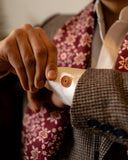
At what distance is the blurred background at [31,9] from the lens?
76cm

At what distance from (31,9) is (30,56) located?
25.9 inches

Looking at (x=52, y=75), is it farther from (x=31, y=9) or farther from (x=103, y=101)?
(x=31, y=9)

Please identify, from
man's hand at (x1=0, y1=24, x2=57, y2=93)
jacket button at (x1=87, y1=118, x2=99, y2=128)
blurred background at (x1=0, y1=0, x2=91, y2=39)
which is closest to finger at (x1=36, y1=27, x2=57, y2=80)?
man's hand at (x1=0, y1=24, x2=57, y2=93)

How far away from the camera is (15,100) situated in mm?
611

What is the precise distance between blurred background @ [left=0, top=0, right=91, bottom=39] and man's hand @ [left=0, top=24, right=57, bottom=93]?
0.49 m

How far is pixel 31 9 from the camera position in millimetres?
850

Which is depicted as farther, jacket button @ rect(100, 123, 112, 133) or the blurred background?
the blurred background

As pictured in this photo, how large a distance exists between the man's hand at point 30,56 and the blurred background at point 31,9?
0.49 meters

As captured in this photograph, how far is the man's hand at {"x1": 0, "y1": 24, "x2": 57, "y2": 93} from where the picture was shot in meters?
0.31

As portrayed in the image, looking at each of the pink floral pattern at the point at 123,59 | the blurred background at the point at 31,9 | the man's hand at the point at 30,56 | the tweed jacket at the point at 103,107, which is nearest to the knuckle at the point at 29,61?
the man's hand at the point at 30,56

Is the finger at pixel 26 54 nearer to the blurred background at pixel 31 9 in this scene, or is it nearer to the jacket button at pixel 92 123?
the jacket button at pixel 92 123

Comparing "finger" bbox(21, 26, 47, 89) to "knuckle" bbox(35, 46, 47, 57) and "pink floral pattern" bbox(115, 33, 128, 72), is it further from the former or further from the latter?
"pink floral pattern" bbox(115, 33, 128, 72)

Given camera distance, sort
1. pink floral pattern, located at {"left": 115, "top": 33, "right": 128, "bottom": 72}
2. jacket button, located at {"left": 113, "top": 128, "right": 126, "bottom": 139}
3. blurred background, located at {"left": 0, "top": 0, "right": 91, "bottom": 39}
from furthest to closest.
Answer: blurred background, located at {"left": 0, "top": 0, "right": 91, "bottom": 39}
pink floral pattern, located at {"left": 115, "top": 33, "right": 128, "bottom": 72}
jacket button, located at {"left": 113, "top": 128, "right": 126, "bottom": 139}

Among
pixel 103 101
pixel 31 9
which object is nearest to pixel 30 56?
pixel 103 101
